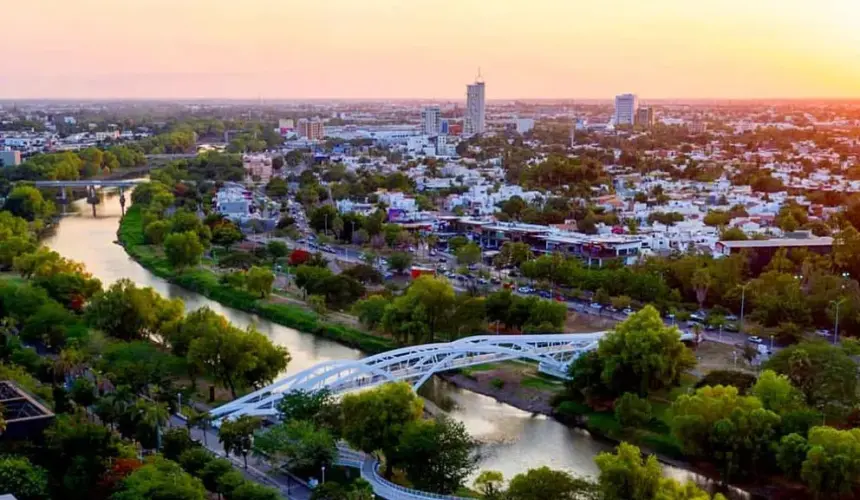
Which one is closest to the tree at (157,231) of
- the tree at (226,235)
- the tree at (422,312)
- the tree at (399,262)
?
the tree at (226,235)

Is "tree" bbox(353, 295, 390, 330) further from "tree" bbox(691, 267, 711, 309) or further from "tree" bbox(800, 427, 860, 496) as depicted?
"tree" bbox(800, 427, 860, 496)

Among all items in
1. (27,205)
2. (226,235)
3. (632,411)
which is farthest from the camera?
(27,205)

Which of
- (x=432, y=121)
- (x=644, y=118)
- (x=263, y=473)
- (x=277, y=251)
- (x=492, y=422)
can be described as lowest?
(x=492, y=422)

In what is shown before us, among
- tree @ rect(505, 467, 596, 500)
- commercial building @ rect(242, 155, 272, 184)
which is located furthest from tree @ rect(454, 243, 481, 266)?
commercial building @ rect(242, 155, 272, 184)

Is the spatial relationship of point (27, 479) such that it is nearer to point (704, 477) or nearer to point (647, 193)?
point (704, 477)

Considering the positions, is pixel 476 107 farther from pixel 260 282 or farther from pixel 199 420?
pixel 199 420

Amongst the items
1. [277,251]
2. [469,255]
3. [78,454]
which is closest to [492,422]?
[78,454]

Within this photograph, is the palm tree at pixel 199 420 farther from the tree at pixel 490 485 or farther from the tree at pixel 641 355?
the tree at pixel 641 355
